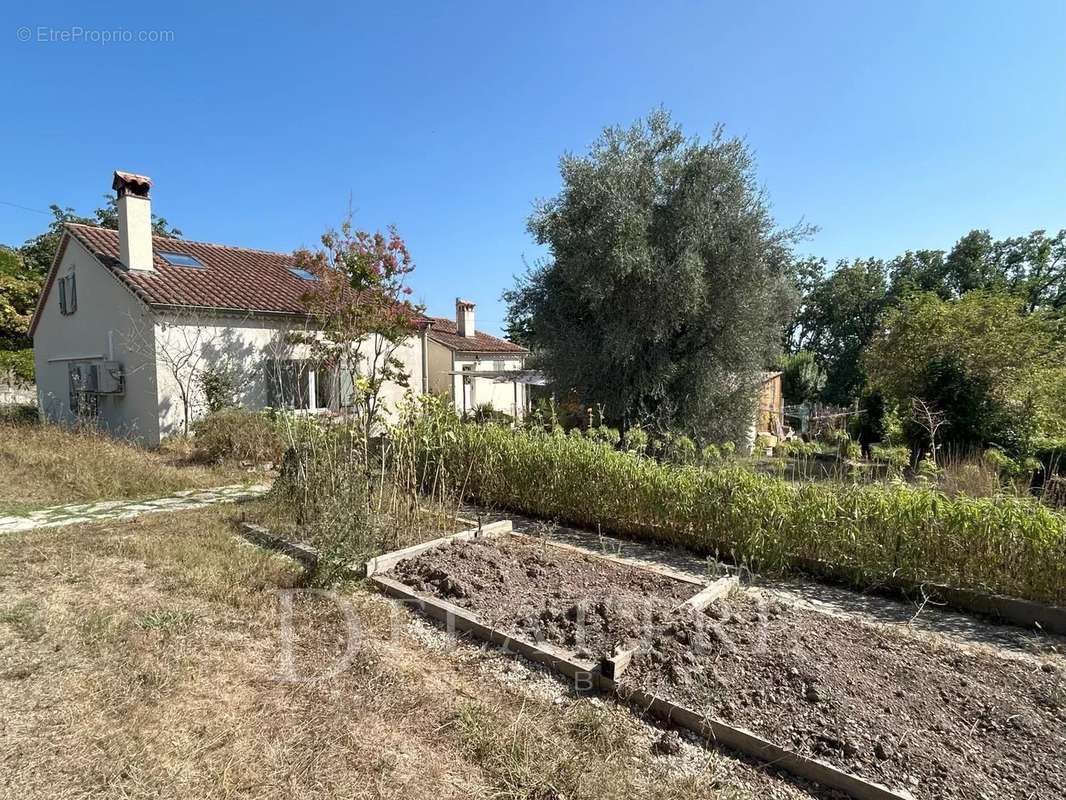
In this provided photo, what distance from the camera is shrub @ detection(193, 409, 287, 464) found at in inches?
383

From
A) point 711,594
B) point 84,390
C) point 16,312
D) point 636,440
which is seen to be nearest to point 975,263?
point 636,440

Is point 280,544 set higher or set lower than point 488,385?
lower

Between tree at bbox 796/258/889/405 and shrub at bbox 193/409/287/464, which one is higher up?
tree at bbox 796/258/889/405

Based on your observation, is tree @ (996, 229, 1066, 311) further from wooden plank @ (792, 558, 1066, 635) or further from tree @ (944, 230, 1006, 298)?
wooden plank @ (792, 558, 1066, 635)

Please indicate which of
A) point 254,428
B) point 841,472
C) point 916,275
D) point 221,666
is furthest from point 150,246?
point 916,275

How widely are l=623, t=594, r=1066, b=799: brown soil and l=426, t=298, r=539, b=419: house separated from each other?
1620cm

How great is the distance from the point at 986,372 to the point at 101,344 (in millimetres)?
20499

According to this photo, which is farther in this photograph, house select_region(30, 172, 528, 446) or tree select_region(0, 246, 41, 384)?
tree select_region(0, 246, 41, 384)

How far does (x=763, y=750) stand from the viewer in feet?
7.86

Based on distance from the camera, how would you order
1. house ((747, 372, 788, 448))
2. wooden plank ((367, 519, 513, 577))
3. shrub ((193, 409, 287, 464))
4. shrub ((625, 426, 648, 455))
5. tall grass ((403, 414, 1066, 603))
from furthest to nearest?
house ((747, 372, 788, 448))
shrub ((193, 409, 287, 464))
shrub ((625, 426, 648, 455))
wooden plank ((367, 519, 513, 577))
tall grass ((403, 414, 1066, 603))

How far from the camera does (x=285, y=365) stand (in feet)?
42.8

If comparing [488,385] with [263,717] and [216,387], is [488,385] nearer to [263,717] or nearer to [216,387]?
[216,387]

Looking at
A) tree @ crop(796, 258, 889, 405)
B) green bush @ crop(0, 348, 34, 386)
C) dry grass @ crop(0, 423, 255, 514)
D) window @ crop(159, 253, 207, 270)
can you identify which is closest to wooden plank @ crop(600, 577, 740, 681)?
dry grass @ crop(0, 423, 255, 514)

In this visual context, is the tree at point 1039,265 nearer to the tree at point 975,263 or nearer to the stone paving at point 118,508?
the tree at point 975,263
